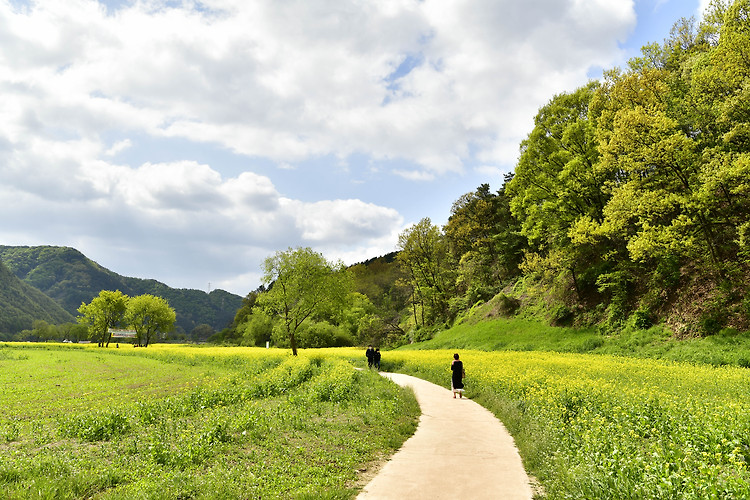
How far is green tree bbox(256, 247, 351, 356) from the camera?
39312mm

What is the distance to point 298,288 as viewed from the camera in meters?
39.5

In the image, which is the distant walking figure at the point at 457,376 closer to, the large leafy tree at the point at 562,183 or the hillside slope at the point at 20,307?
the large leafy tree at the point at 562,183

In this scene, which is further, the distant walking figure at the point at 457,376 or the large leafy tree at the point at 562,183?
the large leafy tree at the point at 562,183

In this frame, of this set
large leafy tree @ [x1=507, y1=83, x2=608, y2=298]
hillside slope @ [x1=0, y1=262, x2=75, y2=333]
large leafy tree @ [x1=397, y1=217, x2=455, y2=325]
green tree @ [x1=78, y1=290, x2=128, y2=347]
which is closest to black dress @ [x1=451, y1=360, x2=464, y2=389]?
large leafy tree @ [x1=507, y1=83, x2=608, y2=298]

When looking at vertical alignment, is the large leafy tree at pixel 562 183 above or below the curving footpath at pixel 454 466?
above

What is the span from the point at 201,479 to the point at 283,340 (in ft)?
208

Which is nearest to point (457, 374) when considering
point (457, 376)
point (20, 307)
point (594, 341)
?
point (457, 376)

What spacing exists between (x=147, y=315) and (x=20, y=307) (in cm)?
13121

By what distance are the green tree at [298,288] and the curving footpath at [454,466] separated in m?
28.7

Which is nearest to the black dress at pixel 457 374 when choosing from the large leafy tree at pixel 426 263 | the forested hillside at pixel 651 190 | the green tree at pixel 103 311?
the forested hillside at pixel 651 190

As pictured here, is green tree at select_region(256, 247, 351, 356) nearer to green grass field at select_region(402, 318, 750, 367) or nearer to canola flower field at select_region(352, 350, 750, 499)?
green grass field at select_region(402, 318, 750, 367)

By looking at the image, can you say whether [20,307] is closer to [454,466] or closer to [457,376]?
[457,376]

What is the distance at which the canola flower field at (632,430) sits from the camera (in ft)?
15.8

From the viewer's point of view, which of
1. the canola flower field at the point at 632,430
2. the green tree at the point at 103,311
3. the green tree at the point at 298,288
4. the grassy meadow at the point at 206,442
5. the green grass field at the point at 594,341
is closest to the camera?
the canola flower field at the point at 632,430
